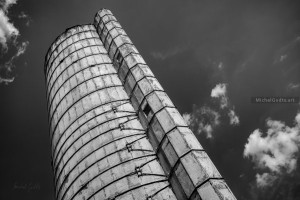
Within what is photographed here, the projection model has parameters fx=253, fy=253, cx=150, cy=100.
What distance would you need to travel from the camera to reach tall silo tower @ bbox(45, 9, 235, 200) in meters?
9.17

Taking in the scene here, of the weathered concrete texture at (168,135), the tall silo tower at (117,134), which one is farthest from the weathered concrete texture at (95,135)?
the weathered concrete texture at (168,135)

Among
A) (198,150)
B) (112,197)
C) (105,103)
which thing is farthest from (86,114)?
(198,150)

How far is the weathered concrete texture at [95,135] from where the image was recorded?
9.52 m

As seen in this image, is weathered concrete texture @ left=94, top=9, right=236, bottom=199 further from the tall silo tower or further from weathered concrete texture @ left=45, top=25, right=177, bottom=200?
weathered concrete texture @ left=45, top=25, right=177, bottom=200

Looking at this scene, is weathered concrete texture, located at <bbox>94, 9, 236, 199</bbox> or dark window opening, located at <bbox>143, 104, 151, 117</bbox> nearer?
weathered concrete texture, located at <bbox>94, 9, 236, 199</bbox>

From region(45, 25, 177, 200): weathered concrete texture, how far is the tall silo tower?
4 centimetres

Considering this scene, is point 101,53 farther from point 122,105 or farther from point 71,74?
point 122,105

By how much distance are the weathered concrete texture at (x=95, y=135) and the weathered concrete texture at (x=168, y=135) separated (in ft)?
1.34

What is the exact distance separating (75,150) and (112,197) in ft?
10.8

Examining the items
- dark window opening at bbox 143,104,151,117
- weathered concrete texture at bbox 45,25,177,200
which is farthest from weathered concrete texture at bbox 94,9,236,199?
weathered concrete texture at bbox 45,25,177,200

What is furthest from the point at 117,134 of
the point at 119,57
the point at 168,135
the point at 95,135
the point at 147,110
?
the point at 119,57

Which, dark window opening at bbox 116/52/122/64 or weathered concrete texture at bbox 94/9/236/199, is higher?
dark window opening at bbox 116/52/122/64

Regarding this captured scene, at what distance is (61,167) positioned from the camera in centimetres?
1188

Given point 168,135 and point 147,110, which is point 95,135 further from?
point 168,135
